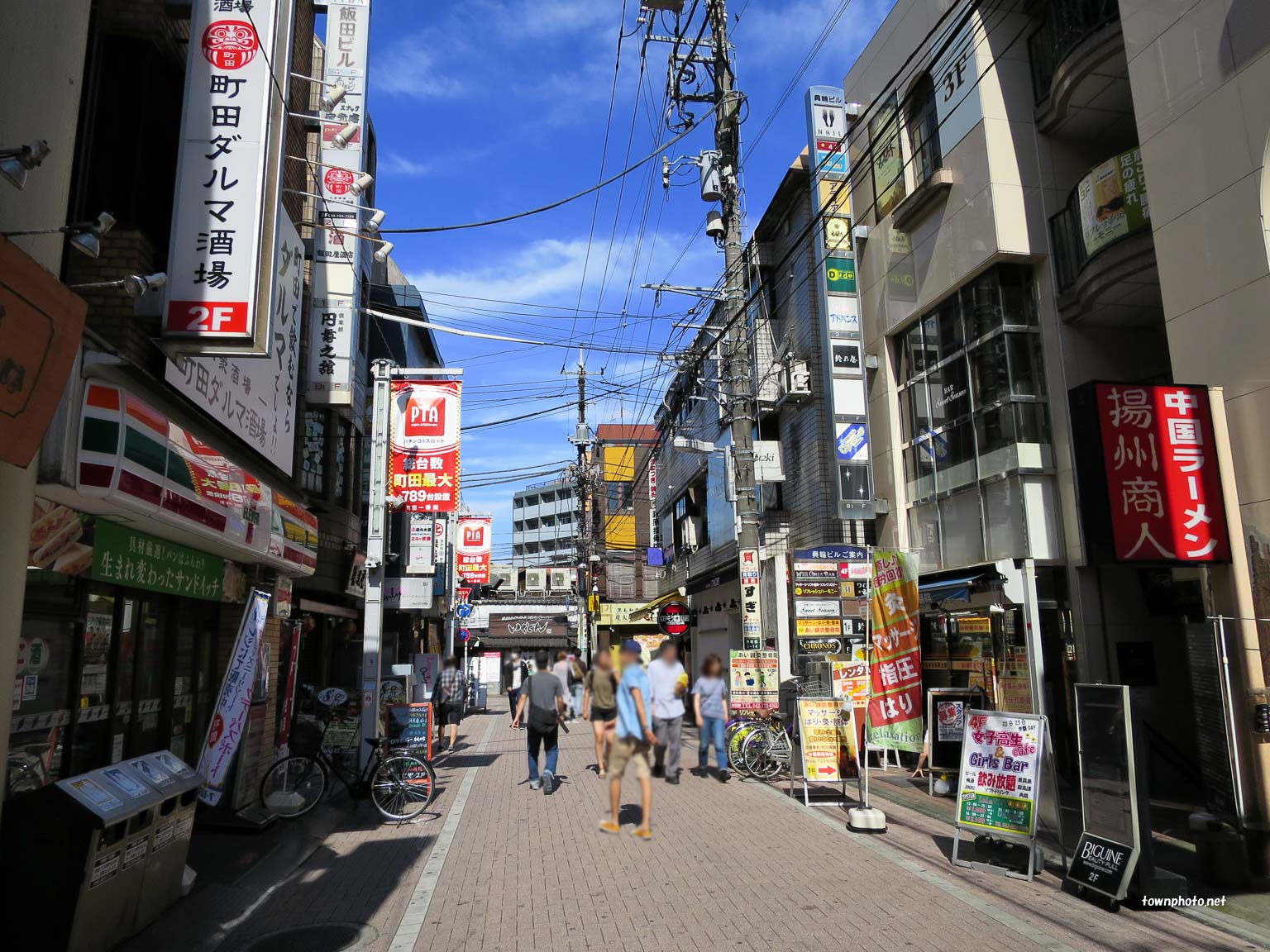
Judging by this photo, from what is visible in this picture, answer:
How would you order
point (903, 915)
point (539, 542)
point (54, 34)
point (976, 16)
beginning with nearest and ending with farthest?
1. point (54, 34)
2. point (903, 915)
3. point (976, 16)
4. point (539, 542)

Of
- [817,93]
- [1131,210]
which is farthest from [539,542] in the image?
[1131,210]

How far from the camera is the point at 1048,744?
845cm

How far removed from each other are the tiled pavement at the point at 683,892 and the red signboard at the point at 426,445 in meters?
6.00

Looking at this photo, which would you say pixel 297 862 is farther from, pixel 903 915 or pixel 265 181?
pixel 265 181

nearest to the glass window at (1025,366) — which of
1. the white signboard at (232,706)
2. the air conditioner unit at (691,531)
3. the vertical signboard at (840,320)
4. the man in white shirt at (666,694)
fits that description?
the vertical signboard at (840,320)

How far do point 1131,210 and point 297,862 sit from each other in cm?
1342

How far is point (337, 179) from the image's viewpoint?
48.3 ft

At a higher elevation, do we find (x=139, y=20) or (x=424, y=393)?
(x=139, y=20)

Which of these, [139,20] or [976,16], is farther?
[976,16]

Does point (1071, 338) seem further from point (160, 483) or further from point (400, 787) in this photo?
point (160, 483)

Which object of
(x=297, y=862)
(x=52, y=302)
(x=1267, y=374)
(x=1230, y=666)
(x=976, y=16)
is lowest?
(x=297, y=862)

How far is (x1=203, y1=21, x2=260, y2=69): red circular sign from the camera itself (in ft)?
26.7

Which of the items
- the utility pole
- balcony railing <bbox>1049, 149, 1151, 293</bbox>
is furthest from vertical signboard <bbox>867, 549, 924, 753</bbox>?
balcony railing <bbox>1049, 149, 1151, 293</bbox>

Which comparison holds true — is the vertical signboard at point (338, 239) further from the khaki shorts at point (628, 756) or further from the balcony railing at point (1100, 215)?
the balcony railing at point (1100, 215)
